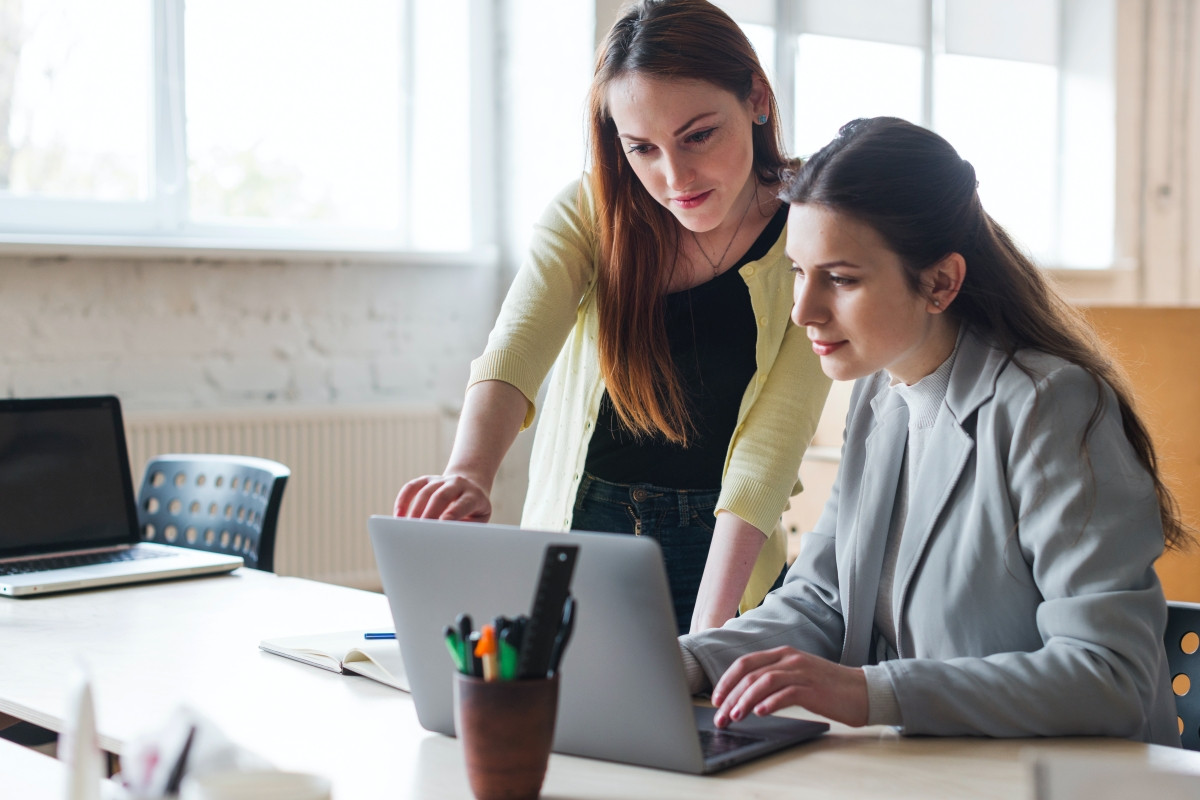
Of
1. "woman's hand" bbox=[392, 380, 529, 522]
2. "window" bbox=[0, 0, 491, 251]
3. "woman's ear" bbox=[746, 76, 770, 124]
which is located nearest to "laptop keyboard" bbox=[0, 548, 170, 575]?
"woman's hand" bbox=[392, 380, 529, 522]

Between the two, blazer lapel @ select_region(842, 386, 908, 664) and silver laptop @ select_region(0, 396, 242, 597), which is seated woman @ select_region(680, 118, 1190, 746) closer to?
blazer lapel @ select_region(842, 386, 908, 664)

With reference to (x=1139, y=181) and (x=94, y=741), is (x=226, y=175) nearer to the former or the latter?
(x=94, y=741)

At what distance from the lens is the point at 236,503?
7.00 feet

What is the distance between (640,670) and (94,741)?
38cm

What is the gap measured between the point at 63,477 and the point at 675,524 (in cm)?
98

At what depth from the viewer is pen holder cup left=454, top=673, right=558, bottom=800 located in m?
0.84

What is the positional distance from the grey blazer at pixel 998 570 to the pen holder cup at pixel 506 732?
1.17 ft

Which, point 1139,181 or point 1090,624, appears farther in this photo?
point 1139,181

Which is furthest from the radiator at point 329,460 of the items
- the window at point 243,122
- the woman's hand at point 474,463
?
the woman's hand at point 474,463

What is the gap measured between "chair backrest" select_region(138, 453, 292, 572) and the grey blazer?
3.35 ft

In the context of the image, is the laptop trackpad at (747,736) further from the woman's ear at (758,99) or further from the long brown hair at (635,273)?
the woman's ear at (758,99)

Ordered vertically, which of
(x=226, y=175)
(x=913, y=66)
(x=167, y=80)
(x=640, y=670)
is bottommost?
(x=640, y=670)

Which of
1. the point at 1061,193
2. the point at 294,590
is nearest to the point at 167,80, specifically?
the point at 294,590

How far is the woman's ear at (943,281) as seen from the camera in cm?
124
